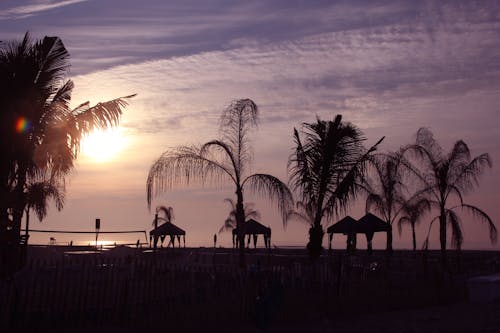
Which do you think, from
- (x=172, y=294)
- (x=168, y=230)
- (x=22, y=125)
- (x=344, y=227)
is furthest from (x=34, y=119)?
(x=168, y=230)

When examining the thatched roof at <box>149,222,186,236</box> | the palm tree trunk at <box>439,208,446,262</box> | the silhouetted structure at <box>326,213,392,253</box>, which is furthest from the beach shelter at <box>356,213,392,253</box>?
the thatched roof at <box>149,222,186,236</box>

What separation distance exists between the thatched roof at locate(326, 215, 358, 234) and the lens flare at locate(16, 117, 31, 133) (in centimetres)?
1448

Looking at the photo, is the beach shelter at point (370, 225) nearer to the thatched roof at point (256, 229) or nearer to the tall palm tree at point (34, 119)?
the thatched roof at point (256, 229)

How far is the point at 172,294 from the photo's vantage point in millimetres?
13703

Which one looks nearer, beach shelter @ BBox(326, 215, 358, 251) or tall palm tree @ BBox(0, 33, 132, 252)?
tall palm tree @ BBox(0, 33, 132, 252)

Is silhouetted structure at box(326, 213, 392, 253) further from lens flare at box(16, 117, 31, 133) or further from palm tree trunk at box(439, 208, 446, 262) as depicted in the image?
lens flare at box(16, 117, 31, 133)

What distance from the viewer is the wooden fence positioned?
12.0m

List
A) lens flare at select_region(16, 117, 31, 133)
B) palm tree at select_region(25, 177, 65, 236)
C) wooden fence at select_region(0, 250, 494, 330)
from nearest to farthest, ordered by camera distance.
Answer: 1. wooden fence at select_region(0, 250, 494, 330)
2. lens flare at select_region(16, 117, 31, 133)
3. palm tree at select_region(25, 177, 65, 236)

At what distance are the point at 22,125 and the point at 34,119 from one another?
0.38 metres

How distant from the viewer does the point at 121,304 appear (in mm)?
13055

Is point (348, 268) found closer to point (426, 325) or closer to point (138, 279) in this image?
point (426, 325)

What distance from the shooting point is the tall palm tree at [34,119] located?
14.7 meters

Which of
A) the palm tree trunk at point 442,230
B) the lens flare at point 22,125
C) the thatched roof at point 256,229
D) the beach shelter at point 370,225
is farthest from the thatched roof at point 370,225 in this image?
the lens flare at point 22,125

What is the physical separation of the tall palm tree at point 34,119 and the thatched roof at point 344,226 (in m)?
12.9
